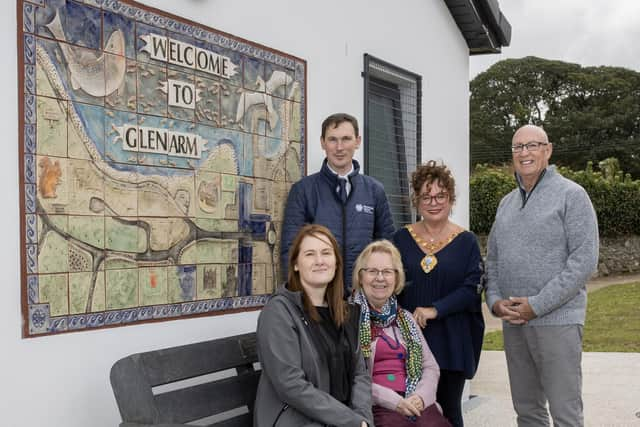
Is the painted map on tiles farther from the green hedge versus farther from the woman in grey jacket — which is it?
the green hedge

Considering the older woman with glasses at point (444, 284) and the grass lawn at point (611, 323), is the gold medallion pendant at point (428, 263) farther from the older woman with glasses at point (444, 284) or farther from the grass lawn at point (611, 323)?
the grass lawn at point (611, 323)

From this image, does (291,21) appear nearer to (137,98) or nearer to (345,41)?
(345,41)

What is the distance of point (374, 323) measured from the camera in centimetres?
379

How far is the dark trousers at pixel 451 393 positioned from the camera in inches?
157

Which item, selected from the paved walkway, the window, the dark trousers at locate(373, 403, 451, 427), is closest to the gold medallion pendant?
the dark trousers at locate(373, 403, 451, 427)

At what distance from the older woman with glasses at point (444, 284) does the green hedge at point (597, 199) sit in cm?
1670

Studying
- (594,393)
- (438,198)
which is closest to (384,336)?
(438,198)

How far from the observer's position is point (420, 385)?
3.72 meters

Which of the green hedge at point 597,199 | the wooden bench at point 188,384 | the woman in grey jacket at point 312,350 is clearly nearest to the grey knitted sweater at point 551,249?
the woman in grey jacket at point 312,350

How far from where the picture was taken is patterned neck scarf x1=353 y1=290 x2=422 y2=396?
12.1 feet

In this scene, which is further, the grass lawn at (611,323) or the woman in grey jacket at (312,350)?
the grass lawn at (611,323)

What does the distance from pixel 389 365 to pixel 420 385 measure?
174 millimetres

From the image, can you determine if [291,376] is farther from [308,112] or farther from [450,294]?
[308,112]

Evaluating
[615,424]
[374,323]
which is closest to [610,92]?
[615,424]
